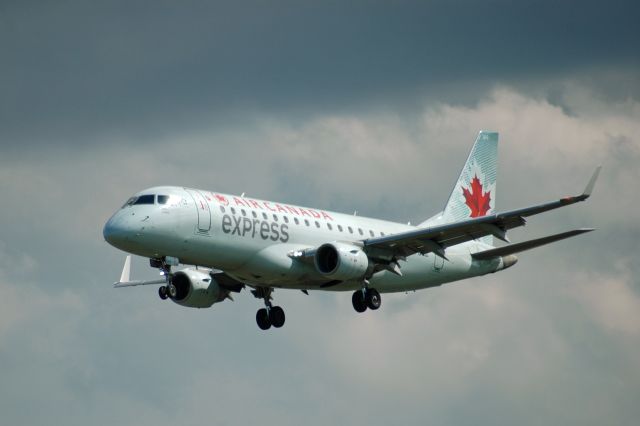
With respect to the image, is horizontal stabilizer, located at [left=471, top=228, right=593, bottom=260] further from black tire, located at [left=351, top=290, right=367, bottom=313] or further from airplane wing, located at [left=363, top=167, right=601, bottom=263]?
black tire, located at [left=351, top=290, right=367, bottom=313]

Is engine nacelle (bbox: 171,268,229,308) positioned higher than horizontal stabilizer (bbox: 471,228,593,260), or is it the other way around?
horizontal stabilizer (bbox: 471,228,593,260)

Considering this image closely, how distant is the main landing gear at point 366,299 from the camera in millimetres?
66125

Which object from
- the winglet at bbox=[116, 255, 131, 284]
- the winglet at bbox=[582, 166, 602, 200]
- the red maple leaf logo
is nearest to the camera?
the winglet at bbox=[582, 166, 602, 200]

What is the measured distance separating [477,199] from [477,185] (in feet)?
2.90

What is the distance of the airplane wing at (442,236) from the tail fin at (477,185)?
11122 mm

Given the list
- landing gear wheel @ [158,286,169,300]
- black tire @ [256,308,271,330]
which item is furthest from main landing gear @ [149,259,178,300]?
black tire @ [256,308,271,330]

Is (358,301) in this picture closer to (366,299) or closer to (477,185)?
(366,299)

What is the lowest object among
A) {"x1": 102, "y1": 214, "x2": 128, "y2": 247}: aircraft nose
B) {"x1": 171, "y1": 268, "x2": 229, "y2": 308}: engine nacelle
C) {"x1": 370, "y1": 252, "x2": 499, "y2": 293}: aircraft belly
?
{"x1": 102, "y1": 214, "x2": 128, "y2": 247}: aircraft nose

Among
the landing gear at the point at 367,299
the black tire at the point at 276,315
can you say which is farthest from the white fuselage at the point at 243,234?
the black tire at the point at 276,315

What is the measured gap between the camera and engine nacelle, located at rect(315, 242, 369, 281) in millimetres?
62719

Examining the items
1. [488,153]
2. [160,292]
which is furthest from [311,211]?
[488,153]

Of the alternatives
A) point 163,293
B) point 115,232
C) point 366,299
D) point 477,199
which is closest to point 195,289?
point 163,293

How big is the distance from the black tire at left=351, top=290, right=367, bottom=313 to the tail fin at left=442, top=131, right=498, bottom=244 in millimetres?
11543

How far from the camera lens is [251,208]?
205ft
